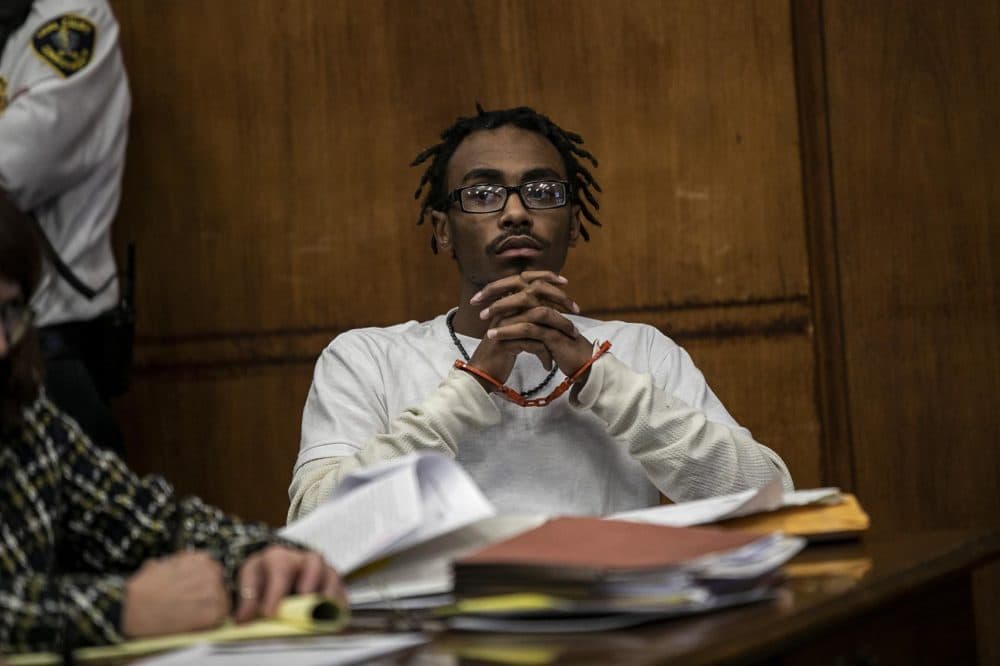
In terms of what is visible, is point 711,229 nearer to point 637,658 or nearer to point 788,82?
point 788,82

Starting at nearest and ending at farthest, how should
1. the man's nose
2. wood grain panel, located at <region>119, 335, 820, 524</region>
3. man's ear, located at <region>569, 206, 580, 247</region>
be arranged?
the man's nose, man's ear, located at <region>569, 206, 580, 247</region>, wood grain panel, located at <region>119, 335, 820, 524</region>

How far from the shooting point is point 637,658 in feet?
2.79

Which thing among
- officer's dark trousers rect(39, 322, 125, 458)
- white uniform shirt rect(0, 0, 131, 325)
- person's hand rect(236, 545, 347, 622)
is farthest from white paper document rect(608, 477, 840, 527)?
white uniform shirt rect(0, 0, 131, 325)

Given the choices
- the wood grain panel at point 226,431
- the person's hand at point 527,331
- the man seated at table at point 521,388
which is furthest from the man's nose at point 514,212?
the wood grain panel at point 226,431

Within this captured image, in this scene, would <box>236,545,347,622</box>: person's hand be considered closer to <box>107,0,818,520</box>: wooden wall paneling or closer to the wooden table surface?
the wooden table surface

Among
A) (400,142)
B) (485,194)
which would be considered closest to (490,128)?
(485,194)

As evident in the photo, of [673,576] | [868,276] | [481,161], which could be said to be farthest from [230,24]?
[673,576]

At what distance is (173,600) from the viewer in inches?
41.8

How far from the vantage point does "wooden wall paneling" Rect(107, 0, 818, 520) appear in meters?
3.04

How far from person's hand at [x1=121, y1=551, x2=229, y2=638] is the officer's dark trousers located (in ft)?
5.38

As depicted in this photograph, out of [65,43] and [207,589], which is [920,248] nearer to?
[65,43]

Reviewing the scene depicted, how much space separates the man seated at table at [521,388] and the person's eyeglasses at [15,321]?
81 cm

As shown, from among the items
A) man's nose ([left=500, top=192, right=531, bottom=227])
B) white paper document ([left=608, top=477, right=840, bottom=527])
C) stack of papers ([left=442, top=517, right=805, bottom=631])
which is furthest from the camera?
man's nose ([left=500, top=192, right=531, bottom=227])

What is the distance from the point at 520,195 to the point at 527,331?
0.92 feet
